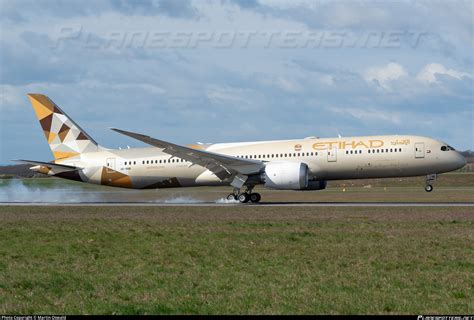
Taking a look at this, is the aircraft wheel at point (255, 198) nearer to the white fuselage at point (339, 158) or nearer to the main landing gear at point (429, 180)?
the white fuselage at point (339, 158)

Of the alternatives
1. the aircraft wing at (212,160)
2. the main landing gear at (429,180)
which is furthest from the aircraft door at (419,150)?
the aircraft wing at (212,160)

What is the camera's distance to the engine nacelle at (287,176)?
42156mm

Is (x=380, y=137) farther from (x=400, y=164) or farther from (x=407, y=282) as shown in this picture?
(x=407, y=282)

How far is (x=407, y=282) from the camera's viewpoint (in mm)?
13461

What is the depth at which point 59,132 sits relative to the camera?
5059cm

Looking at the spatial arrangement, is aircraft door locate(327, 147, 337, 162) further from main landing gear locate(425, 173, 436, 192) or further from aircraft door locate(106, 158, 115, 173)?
aircraft door locate(106, 158, 115, 173)

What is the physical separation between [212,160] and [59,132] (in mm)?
13463

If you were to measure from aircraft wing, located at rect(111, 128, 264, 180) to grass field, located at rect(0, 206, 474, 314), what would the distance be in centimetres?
1484

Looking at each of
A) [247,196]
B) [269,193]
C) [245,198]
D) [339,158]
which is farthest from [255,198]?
[269,193]

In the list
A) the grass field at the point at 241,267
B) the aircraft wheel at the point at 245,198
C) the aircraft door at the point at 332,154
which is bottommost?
the grass field at the point at 241,267

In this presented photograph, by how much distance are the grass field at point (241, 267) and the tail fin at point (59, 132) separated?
22.6 meters

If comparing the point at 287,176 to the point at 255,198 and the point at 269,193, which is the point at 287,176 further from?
the point at 269,193

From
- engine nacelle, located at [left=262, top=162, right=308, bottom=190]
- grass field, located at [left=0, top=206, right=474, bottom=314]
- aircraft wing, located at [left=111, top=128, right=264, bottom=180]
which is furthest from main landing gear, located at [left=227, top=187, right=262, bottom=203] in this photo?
grass field, located at [left=0, top=206, right=474, bottom=314]

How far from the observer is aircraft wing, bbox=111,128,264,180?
42.8 m
